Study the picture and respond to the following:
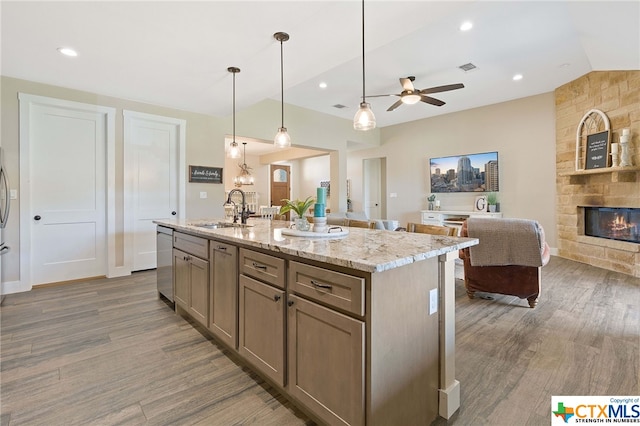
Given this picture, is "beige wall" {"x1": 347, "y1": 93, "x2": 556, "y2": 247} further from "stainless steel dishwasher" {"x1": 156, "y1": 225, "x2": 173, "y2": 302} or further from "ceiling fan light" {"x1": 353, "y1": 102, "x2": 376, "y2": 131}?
"stainless steel dishwasher" {"x1": 156, "y1": 225, "x2": 173, "y2": 302}

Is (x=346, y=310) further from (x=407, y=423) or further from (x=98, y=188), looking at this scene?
(x=98, y=188)

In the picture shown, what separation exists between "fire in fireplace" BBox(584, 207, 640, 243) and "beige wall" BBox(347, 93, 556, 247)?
74 centimetres

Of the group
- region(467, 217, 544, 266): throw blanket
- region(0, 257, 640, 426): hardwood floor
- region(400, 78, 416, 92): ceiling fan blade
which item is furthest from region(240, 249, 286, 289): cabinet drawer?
region(400, 78, 416, 92): ceiling fan blade

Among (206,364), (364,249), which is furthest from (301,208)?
(206,364)

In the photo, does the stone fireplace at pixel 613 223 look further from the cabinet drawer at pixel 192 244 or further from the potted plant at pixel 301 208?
the cabinet drawer at pixel 192 244

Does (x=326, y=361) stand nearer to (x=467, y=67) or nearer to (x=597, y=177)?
(x=467, y=67)

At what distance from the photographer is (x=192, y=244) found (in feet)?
8.34

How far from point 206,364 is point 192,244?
0.95 metres

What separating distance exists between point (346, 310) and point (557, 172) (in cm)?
634

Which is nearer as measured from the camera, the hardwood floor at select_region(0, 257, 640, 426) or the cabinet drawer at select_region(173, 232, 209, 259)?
the hardwood floor at select_region(0, 257, 640, 426)

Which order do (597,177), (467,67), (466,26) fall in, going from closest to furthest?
1. (466,26)
2. (467,67)
3. (597,177)

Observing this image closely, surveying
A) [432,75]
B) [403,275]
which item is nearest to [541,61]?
[432,75]

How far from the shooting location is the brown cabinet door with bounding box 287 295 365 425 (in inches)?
47.7

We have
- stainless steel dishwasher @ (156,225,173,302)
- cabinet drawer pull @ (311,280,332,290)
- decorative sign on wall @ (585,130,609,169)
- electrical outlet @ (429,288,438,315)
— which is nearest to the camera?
cabinet drawer pull @ (311,280,332,290)
